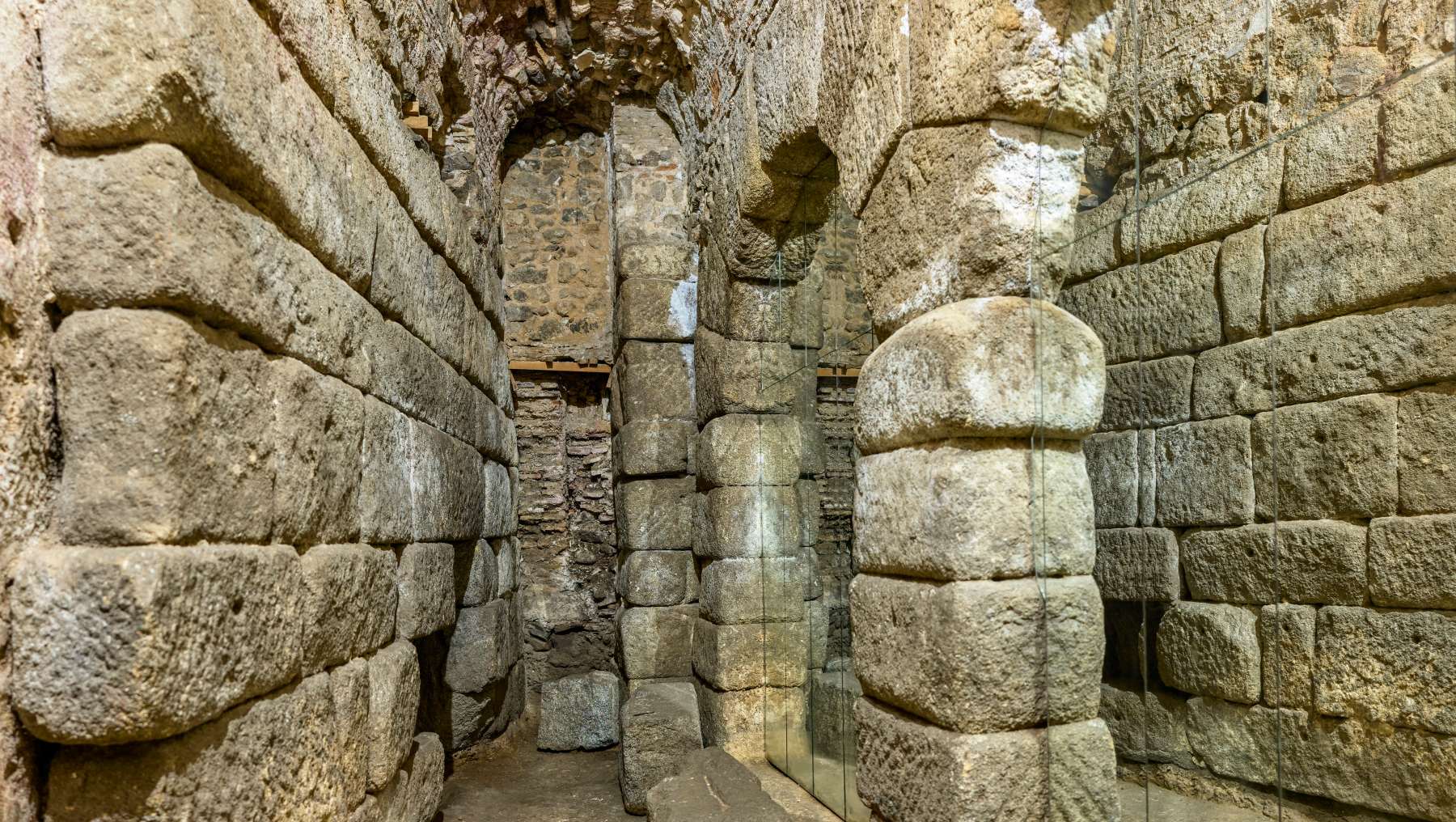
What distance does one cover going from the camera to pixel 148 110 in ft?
5.30

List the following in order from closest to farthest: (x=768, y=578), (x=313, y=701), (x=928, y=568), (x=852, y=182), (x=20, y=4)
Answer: (x=20, y=4) → (x=313, y=701) → (x=928, y=568) → (x=852, y=182) → (x=768, y=578)

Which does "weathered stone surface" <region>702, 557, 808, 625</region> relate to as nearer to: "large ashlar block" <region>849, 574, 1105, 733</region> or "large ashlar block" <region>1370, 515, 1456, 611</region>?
"large ashlar block" <region>849, 574, 1105, 733</region>

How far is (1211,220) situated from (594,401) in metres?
5.00

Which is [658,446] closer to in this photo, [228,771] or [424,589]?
[424,589]

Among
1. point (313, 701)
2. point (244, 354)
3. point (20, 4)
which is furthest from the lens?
point (313, 701)

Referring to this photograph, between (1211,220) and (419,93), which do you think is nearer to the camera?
(1211,220)

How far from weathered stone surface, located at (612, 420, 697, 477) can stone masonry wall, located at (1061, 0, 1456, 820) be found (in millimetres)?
3354

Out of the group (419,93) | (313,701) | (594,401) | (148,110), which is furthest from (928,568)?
(594,401)

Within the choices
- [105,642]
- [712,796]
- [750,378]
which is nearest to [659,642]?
[750,378]

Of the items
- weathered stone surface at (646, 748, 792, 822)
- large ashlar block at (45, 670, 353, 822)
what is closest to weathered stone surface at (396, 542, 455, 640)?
large ashlar block at (45, 670, 353, 822)

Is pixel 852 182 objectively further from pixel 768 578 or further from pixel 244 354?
pixel 768 578

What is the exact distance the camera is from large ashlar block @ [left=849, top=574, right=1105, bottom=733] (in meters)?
2.25

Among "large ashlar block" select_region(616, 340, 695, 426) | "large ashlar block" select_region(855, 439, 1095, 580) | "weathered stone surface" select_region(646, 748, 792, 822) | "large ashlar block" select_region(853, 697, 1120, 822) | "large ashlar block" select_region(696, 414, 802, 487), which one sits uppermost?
"large ashlar block" select_region(616, 340, 695, 426)

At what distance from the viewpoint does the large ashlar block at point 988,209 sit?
2418 millimetres
